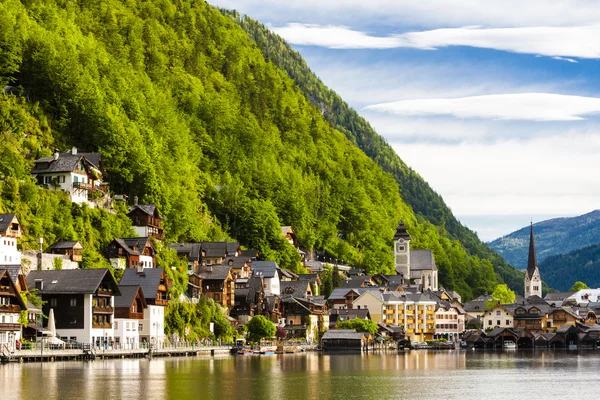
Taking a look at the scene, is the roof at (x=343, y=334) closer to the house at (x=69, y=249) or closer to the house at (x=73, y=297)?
the house at (x=69, y=249)

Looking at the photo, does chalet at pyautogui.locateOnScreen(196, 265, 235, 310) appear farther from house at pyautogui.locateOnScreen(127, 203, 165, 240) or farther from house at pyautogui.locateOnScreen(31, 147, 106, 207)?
house at pyautogui.locateOnScreen(31, 147, 106, 207)

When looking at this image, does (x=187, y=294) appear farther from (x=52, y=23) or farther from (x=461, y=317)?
(x=461, y=317)

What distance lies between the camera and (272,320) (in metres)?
134

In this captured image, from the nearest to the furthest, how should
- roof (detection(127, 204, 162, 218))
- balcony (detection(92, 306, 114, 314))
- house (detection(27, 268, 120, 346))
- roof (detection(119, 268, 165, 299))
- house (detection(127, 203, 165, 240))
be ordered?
house (detection(27, 268, 120, 346)) → balcony (detection(92, 306, 114, 314)) → roof (detection(119, 268, 165, 299)) → house (detection(127, 203, 165, 240)) → roof (detection(127, 204, 162, 218))

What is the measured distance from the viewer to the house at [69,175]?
113m

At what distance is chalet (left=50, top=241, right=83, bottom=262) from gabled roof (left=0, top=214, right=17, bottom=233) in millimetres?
7122

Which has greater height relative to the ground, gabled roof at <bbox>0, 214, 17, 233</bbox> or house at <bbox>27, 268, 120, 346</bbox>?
gabled roof at <bbox>0, 214, 17, 233</bbox>

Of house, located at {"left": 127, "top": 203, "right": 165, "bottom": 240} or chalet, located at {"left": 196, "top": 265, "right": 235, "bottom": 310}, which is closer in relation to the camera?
house, located at {"left": 127, "top": 203, "right": 165, "bottom": 240}

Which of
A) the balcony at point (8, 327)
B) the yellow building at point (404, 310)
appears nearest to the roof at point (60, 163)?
the balcony at point (8, 327)

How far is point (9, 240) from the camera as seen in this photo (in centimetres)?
9512

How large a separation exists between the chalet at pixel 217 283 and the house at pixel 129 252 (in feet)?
45.1

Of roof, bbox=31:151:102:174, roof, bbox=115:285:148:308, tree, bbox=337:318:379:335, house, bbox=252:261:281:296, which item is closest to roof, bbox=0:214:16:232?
roof, bbox=115:285:148:308

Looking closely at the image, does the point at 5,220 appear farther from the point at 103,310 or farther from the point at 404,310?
the point at 404,310

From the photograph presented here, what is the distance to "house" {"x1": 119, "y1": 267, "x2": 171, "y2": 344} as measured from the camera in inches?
4063
